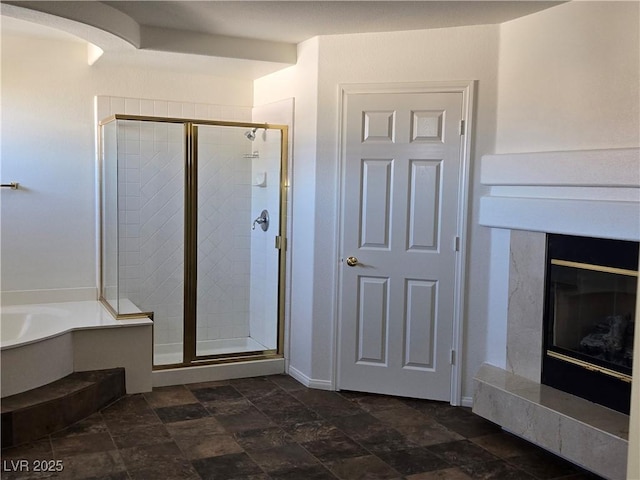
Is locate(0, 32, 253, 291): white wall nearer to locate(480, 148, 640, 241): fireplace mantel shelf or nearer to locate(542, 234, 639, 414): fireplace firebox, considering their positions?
locate(480, 148, 640, 241): fireplace mantel shelf

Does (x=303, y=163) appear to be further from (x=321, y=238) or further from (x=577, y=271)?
(x=577, y=271)

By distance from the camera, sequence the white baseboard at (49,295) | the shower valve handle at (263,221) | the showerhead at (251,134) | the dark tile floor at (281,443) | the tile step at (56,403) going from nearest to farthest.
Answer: the dark tile floor at (281,443) → the tile step at (56,403) → the white baseboard at (49,295) → the showerhead at (251,134) → the shower valve handle at (263,221)

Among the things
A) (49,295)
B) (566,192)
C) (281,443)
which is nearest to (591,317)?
(566,192)

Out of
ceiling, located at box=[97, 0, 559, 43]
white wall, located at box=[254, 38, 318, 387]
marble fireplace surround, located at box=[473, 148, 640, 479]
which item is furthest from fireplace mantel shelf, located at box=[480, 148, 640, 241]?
white wall, located at box=[254, 38, 318, 387]

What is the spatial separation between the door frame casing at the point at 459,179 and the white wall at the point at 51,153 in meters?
1.54

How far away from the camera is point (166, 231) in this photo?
4449 mm

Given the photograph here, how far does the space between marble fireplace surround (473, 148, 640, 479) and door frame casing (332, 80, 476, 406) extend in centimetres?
13

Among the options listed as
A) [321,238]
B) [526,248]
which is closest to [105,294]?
[321,238]

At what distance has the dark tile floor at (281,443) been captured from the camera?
3008 millimetres

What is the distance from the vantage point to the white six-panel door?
3.89 m

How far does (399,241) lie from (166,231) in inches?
63.7

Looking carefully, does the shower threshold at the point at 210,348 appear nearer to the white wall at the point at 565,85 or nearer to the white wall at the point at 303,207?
the white wall at the point at 303,207

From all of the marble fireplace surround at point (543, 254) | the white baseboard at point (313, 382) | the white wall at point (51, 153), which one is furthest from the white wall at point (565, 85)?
the white wall at point (51, 153)

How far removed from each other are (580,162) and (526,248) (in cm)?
60
